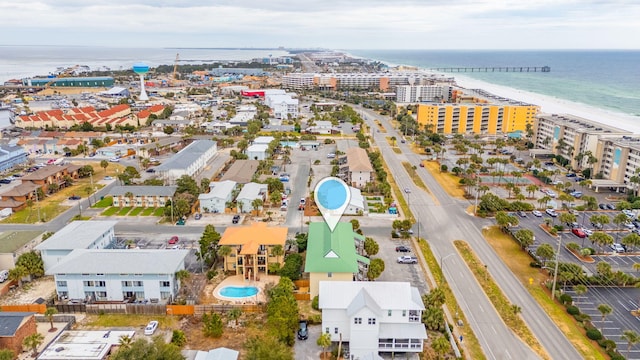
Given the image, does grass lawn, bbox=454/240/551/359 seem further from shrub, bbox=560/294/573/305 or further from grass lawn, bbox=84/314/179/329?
grass lawn, bbox=84/314/179/329

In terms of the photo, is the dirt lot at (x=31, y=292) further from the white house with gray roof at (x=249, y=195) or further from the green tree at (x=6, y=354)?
the white house with gray roof at (x=249, y=195)

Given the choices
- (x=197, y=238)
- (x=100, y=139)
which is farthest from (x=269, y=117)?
(x=197, y=238)

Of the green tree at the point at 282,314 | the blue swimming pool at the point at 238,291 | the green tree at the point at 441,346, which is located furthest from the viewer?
the blue swimming pool at the point at 238,291

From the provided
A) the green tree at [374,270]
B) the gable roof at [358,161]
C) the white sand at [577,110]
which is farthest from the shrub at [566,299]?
the white sand at [577,110]

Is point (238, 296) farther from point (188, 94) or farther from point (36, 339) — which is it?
point (188, 94)

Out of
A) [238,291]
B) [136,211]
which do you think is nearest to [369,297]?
[238,291]

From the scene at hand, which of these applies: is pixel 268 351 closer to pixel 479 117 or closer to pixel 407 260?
pixel 407 260

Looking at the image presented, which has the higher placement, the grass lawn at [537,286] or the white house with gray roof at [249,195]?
the white house with gray roof at [249,195]

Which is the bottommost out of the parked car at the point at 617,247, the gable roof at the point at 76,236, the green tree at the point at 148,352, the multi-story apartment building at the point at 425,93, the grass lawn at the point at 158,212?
the grass lawn at the point at 158,212
